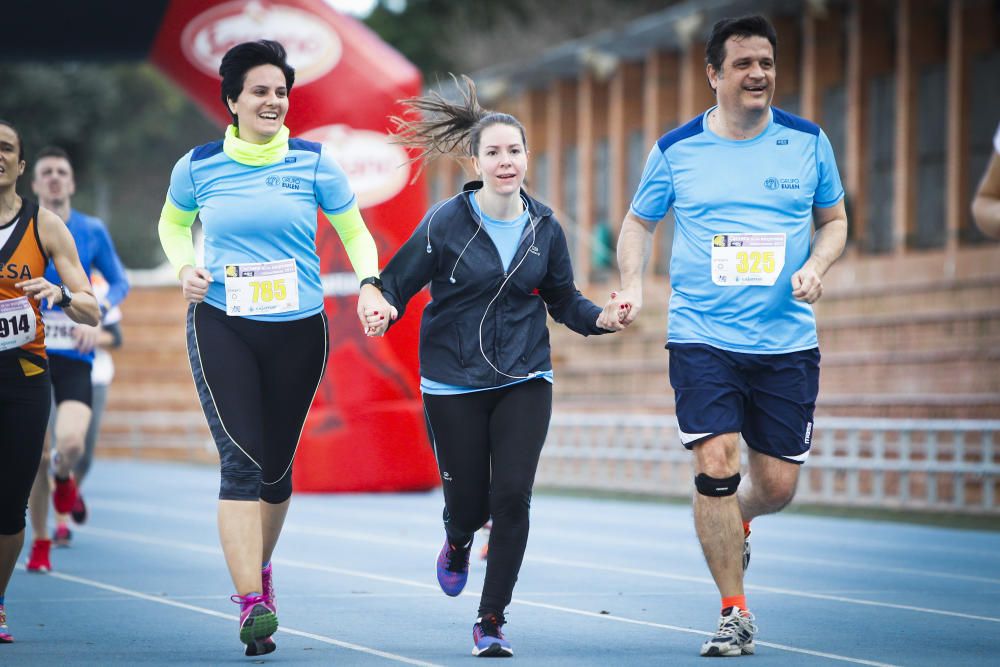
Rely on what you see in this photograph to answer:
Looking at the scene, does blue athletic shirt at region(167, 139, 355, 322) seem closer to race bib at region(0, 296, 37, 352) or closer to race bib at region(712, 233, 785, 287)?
race bib at region(0, 296, 37, 352)

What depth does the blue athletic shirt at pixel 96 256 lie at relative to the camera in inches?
433

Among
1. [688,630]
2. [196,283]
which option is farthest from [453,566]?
[196,283]

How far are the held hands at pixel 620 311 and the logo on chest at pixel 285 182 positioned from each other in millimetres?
1323

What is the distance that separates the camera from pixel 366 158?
18422mm

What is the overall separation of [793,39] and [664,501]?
10.3m

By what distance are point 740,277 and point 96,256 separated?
5373 millimetres

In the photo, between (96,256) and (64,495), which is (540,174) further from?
(96,256)

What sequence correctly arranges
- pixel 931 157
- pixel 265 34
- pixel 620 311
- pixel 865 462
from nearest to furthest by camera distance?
pixel 620 311, pixel 865 462, pixel 265 34, pixel 931 157

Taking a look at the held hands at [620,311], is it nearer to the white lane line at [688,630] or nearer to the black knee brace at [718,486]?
the black knee brace at [718,486]

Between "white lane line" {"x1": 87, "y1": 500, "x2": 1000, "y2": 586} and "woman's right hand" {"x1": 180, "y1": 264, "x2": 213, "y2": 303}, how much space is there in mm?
4458

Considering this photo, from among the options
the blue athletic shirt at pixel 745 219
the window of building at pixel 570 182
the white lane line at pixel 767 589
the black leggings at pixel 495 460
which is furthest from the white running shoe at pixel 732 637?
the window of building at pixel 570 182

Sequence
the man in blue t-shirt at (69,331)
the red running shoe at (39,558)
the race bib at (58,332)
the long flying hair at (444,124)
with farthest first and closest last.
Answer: the race bib at (58,332), the man in blue t-shirt at (69,331), the red running shoe at (39,558), the long flying hair at (444,124)

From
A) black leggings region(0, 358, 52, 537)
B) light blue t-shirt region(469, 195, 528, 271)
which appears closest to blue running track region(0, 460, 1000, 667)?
Result: black leggings region(0, 358, 52, 537)

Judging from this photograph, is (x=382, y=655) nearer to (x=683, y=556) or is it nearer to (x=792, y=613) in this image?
(x=792, y=613)
